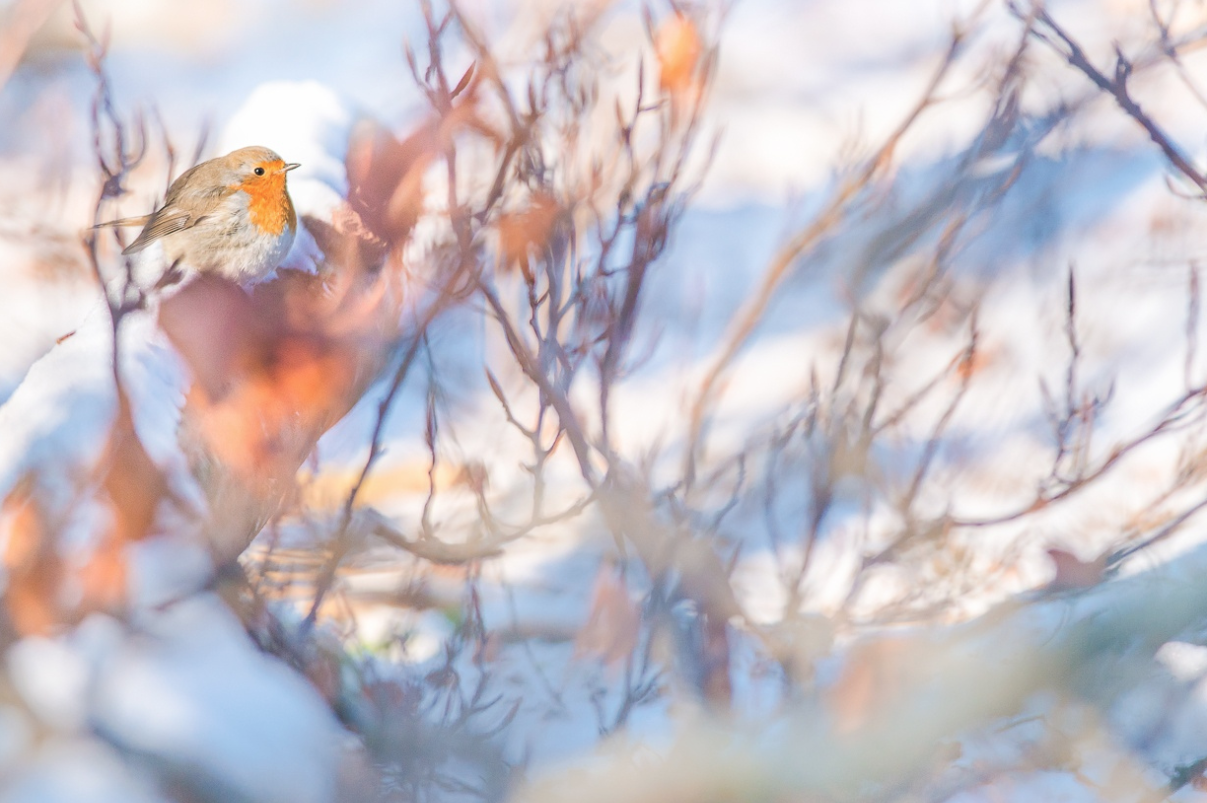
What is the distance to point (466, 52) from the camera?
66cm

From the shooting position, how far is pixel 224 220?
62 cm

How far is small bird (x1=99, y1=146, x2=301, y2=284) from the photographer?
2.03 ft

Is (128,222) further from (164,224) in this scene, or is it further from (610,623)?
(610,623)

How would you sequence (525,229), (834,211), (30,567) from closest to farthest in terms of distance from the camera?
(30,567) < (525,229) < (834,211)

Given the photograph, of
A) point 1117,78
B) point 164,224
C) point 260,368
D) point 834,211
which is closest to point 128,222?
point 164,224

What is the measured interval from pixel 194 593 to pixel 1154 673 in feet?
2.51

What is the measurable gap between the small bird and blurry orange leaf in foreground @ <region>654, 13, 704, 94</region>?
305 mm

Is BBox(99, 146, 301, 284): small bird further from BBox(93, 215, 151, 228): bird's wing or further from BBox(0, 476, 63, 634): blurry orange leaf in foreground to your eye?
BBox(0, 476, 63, 634): blurry orange leaf in foreground

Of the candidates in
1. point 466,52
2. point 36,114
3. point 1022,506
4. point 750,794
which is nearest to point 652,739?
point 750,794

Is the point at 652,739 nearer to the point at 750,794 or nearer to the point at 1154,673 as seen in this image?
the point at 750,794

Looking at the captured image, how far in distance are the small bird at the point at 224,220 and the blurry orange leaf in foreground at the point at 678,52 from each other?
0.30 meters

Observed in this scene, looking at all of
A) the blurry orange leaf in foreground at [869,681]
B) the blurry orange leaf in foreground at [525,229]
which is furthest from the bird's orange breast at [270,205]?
the blurry orange leaf in foreground at [869,681]

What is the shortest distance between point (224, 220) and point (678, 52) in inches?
15.0

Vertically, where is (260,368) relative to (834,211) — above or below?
below
